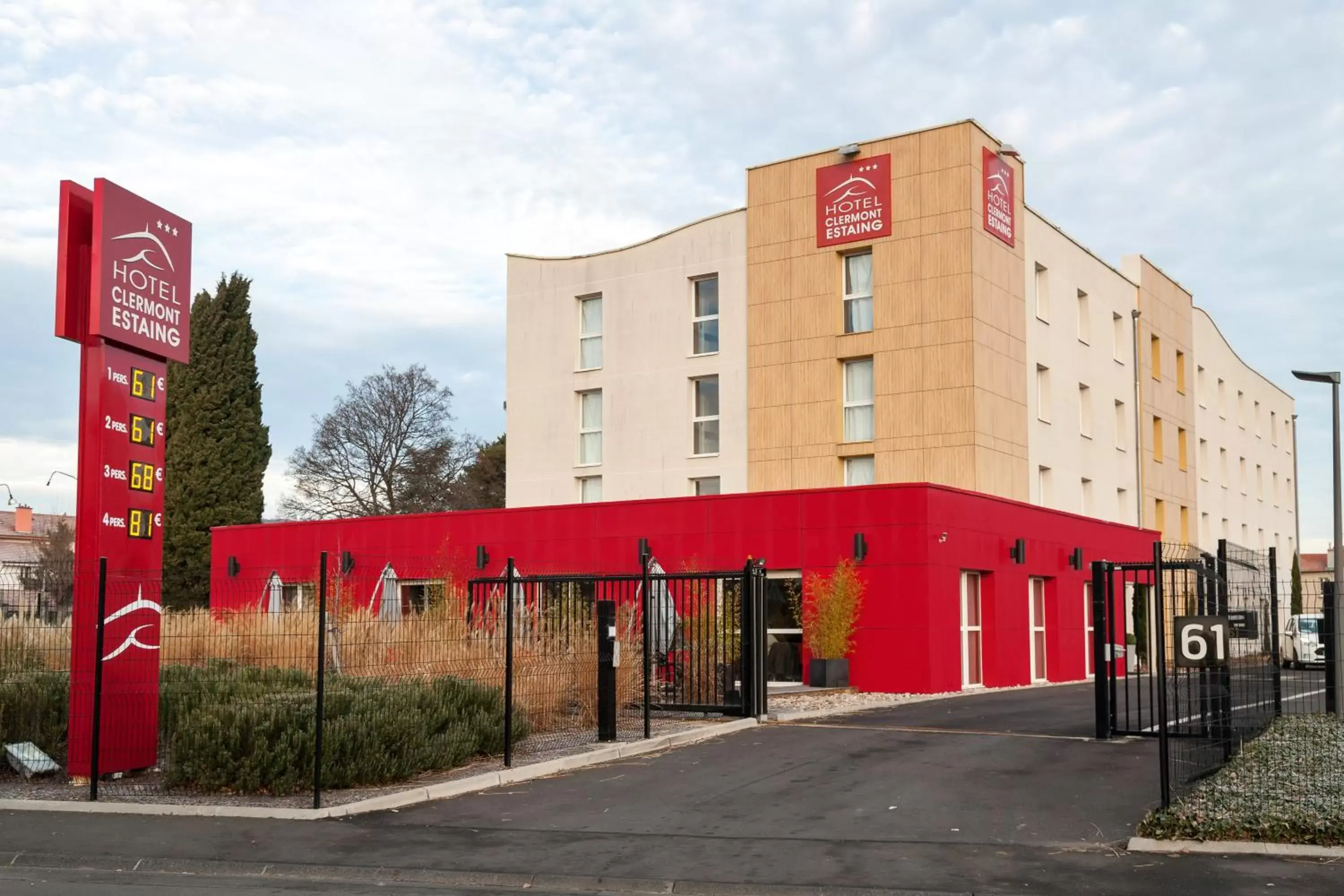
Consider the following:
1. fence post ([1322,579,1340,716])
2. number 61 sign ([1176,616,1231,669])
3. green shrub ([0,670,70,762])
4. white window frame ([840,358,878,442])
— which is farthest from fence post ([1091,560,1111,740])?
white window frame ([840,358,878,442])

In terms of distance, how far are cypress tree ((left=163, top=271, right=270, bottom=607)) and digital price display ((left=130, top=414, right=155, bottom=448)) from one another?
33189 millimetres

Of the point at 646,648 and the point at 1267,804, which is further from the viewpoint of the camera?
the point at 646,648

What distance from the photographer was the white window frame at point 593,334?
36.7 metres

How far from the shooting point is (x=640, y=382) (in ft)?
117

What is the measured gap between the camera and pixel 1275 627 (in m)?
12.0

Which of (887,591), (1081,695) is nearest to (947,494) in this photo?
(887,591)

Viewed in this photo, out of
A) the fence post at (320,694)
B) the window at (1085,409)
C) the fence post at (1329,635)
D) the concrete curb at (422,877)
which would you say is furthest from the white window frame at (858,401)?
the concrete curb at (422,877)

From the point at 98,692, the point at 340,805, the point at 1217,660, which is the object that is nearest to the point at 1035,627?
the point at 1217,660

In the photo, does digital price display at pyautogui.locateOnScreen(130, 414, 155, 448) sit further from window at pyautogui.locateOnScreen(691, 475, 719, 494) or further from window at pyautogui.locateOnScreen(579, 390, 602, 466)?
window at pyautogui.locateOnScreen(579, 390, 602, 466)

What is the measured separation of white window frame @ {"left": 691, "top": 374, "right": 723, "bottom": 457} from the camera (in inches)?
1350

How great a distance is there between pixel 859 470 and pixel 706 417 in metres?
4.48

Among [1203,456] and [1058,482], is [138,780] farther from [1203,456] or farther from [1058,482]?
[1203,456]

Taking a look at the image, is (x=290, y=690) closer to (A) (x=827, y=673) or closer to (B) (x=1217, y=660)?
(B) (x=1217, y=660)

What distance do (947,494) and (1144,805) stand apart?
1542cm
